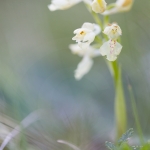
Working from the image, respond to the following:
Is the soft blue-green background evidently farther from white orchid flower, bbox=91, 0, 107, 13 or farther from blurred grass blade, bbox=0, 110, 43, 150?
white orchid flower, bbox=91, 0, 107, 13

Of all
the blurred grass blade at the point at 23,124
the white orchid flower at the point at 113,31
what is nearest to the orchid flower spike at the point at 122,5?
the white orchid flower at the point at 113,31

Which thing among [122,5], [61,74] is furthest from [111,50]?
[61,74]

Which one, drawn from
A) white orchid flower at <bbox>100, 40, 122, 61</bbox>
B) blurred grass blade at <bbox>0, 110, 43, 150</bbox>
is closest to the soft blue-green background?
blurred grass blade at <bbox>0, 110, 43, 150</bbox>

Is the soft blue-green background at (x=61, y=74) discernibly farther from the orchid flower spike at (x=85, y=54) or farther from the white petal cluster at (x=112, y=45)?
the white petal cluster at (x=112, y=45)

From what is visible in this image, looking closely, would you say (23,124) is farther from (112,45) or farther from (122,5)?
(122,5)

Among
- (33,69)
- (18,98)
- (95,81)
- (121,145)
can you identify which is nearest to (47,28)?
(33,69)

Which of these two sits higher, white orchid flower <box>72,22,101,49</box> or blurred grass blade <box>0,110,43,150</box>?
white orchid flower <box>72,22,101,49</box>

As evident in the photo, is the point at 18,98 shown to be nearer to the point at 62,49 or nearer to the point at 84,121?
the point at 84,121
